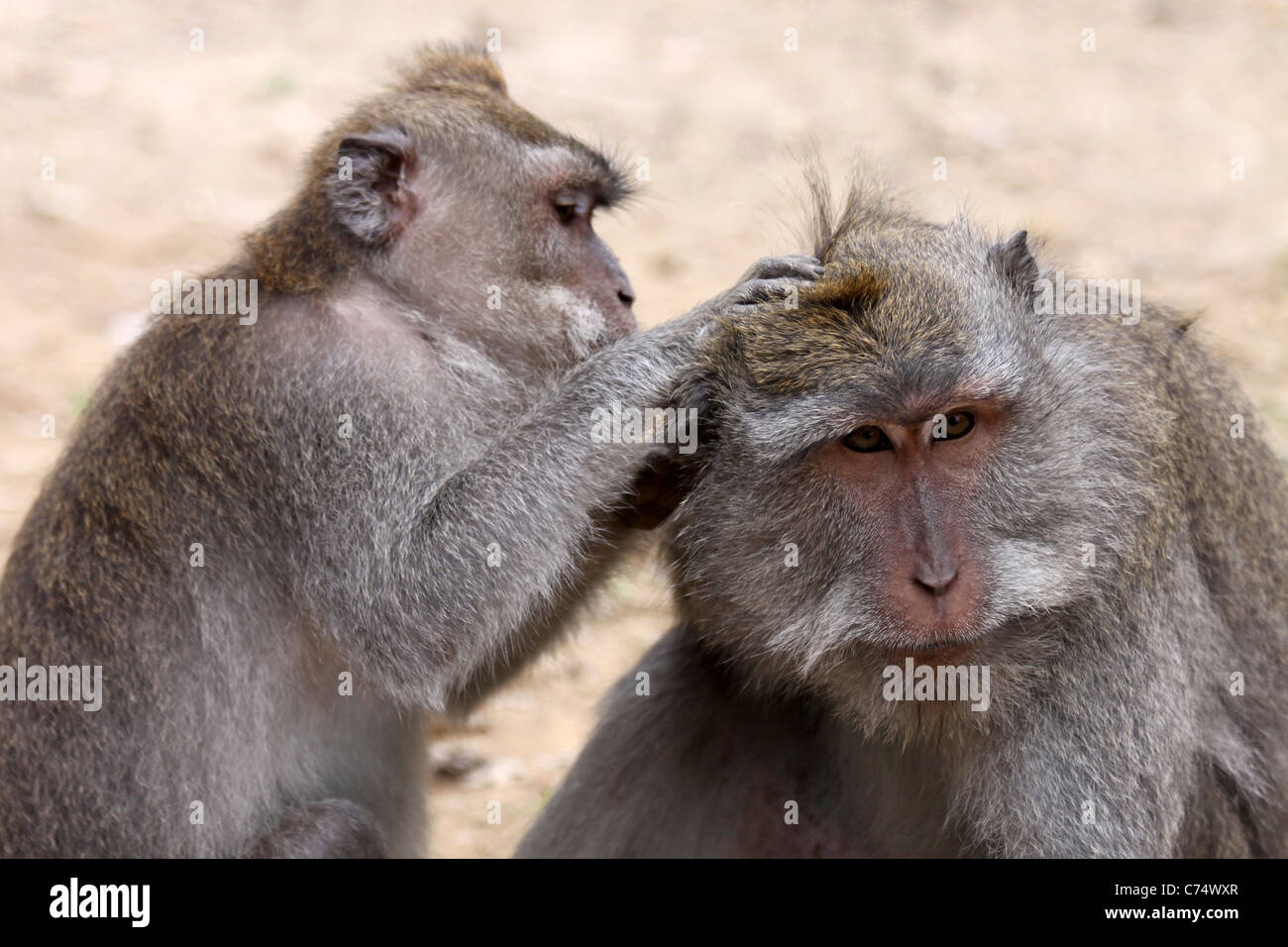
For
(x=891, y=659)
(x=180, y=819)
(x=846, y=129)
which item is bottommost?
(x=180, y=819)

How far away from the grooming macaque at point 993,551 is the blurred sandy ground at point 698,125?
4.52 meters

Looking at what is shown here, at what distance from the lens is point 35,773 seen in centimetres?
492

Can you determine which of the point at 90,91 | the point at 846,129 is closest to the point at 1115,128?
the point at 846,129

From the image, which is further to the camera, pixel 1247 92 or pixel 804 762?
pixel 1247 92

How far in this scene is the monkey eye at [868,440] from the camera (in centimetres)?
432

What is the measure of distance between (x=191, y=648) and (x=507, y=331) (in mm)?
1493

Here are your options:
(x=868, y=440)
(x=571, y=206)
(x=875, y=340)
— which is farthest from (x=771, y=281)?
(x=571, y=206)

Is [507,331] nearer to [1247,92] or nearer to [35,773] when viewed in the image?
[35,773]

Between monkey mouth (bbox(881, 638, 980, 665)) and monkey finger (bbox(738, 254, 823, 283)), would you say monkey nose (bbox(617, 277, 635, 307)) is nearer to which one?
monkey finger (bbox(738, 254, 823, 283))

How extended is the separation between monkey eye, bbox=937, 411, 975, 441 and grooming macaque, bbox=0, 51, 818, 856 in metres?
0.64

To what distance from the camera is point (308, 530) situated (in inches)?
198

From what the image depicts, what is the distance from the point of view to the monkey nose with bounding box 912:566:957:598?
4.13 m

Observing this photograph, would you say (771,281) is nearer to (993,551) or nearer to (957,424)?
(957,424)

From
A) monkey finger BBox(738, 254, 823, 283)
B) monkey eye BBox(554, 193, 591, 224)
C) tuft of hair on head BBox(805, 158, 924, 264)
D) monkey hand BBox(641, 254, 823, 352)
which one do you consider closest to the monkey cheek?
monkey eye BBox(554, 193, 591, 224)
